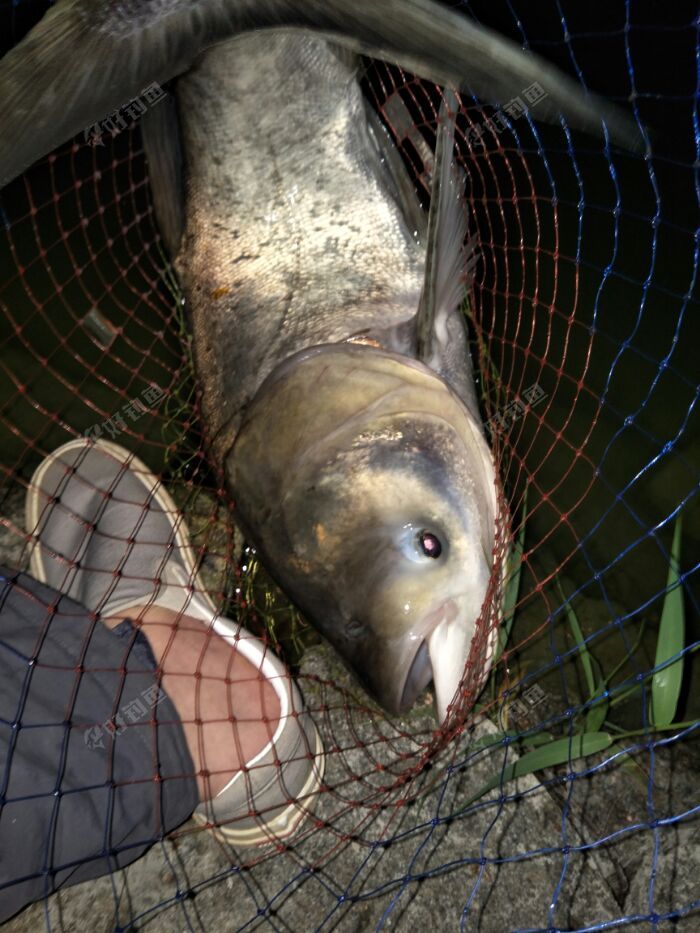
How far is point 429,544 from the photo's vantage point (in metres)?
2.08

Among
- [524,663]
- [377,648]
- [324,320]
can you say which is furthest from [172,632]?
[524,663]

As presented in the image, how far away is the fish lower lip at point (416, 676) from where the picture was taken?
208cm

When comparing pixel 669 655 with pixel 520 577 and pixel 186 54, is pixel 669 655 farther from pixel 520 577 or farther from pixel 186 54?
pixel 186 54

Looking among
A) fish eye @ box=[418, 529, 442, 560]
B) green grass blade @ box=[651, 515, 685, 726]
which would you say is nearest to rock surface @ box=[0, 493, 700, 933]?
green grass blade @ box=[651, 515, 685, 726]

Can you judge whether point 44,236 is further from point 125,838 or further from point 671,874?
point 671,874

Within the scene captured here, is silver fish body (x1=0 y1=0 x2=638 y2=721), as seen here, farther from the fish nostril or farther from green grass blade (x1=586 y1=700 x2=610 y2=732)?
green grass blade (x1=586 y1=700 x2=610 y2=732)

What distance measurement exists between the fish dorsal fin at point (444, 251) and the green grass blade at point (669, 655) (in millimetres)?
1058

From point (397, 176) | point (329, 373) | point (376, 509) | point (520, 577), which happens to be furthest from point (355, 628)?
point (397, 176)

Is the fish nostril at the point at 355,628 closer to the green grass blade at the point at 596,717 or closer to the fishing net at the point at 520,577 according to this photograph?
the fishing net at the point at 520,577

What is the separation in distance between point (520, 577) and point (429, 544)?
46.7 inches

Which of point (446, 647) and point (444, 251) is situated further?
point (444, 251)

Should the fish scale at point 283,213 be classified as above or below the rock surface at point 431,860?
above

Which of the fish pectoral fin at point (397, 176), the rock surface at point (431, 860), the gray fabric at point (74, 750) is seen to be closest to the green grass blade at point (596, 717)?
the rock surface at point (431, 860)

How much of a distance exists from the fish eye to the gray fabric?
94cm
